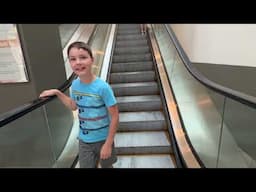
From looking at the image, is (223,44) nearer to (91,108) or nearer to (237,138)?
(237,138)

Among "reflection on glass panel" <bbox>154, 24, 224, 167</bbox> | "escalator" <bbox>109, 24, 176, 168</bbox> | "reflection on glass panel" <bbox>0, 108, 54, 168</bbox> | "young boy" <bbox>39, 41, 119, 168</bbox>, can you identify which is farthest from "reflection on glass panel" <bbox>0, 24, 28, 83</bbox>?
"reflection on glass panel" <bbox>154, 24, 224, 167</bbox>

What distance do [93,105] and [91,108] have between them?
0.03 meters

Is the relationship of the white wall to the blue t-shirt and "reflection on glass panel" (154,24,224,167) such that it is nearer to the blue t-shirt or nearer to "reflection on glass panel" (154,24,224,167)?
"reflection on glass panel" (154,24,224,167)

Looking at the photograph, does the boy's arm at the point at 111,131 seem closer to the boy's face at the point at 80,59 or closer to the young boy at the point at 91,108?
the young boy at the point at 91,108

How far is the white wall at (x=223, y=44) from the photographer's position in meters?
4.00

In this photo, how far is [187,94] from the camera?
13.2 feet

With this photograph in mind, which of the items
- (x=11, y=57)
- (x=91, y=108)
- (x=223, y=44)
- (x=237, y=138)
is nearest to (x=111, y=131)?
(x=91, y=108)

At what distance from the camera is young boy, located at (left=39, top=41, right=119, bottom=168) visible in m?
1.78

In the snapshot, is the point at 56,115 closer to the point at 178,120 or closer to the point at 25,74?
the point at 25,74

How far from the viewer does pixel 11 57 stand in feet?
9.81

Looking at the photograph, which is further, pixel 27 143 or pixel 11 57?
pixel 11 57

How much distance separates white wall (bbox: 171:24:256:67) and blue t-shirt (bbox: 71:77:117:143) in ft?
9.84
